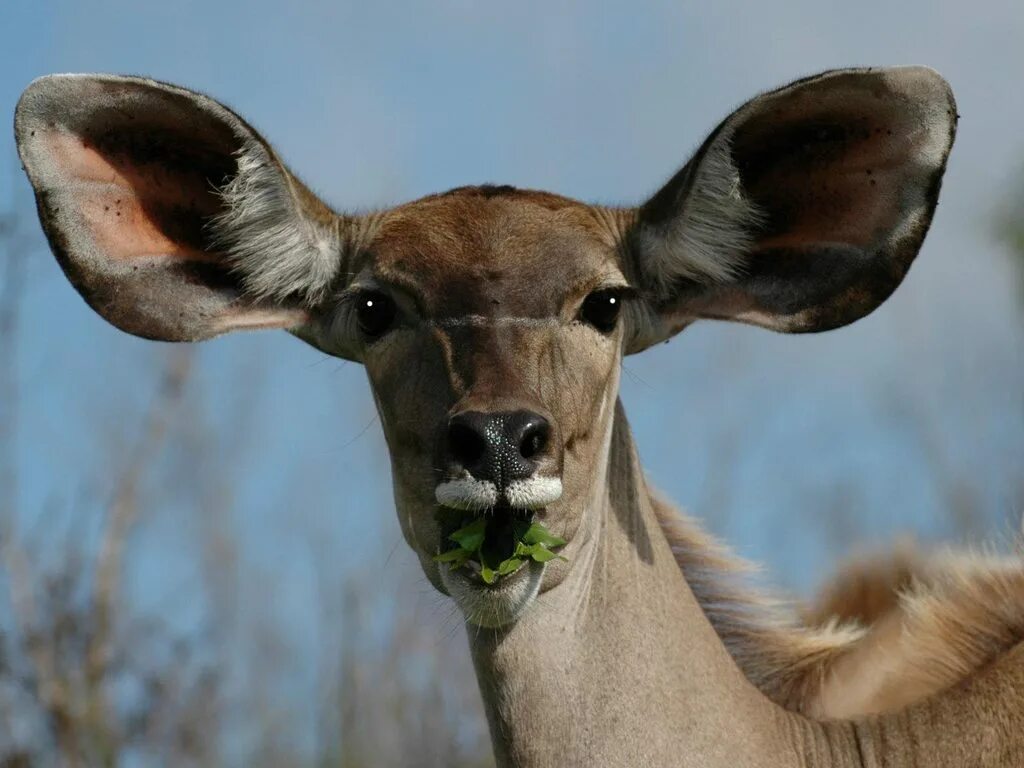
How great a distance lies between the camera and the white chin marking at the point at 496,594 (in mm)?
4969

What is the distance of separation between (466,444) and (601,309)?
2.87 feet

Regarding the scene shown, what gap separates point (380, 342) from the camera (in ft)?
18.3

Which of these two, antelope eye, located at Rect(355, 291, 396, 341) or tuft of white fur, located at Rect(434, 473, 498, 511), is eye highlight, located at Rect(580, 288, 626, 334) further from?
tuft of white fur, located at Rect(434, 473, 498, 511)

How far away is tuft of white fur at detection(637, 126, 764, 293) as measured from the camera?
563 cm

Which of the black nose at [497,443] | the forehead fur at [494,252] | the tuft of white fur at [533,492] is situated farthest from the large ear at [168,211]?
the tuft of white fur at [533,492]

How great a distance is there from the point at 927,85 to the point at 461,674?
273 inches

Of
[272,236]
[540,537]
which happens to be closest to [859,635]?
[540,537]

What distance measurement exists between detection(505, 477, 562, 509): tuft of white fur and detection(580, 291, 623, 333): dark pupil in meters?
0.74

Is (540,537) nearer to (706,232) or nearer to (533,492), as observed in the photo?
(533,492)

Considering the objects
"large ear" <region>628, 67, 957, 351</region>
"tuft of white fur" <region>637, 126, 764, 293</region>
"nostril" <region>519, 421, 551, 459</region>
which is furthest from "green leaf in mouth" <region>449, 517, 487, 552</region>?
"tuft of white fur" <region>637, 126, 764, 293</region>

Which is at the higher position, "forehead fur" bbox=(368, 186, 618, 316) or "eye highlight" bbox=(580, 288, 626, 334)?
"forehead fur" bbox=(368, 186, 618, 316)

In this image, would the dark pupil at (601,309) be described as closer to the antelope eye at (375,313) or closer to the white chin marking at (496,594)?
the antelope eye at (375,313)

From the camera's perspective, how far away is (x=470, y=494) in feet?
15.8

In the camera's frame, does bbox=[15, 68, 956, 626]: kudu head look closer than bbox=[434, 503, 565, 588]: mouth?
No
